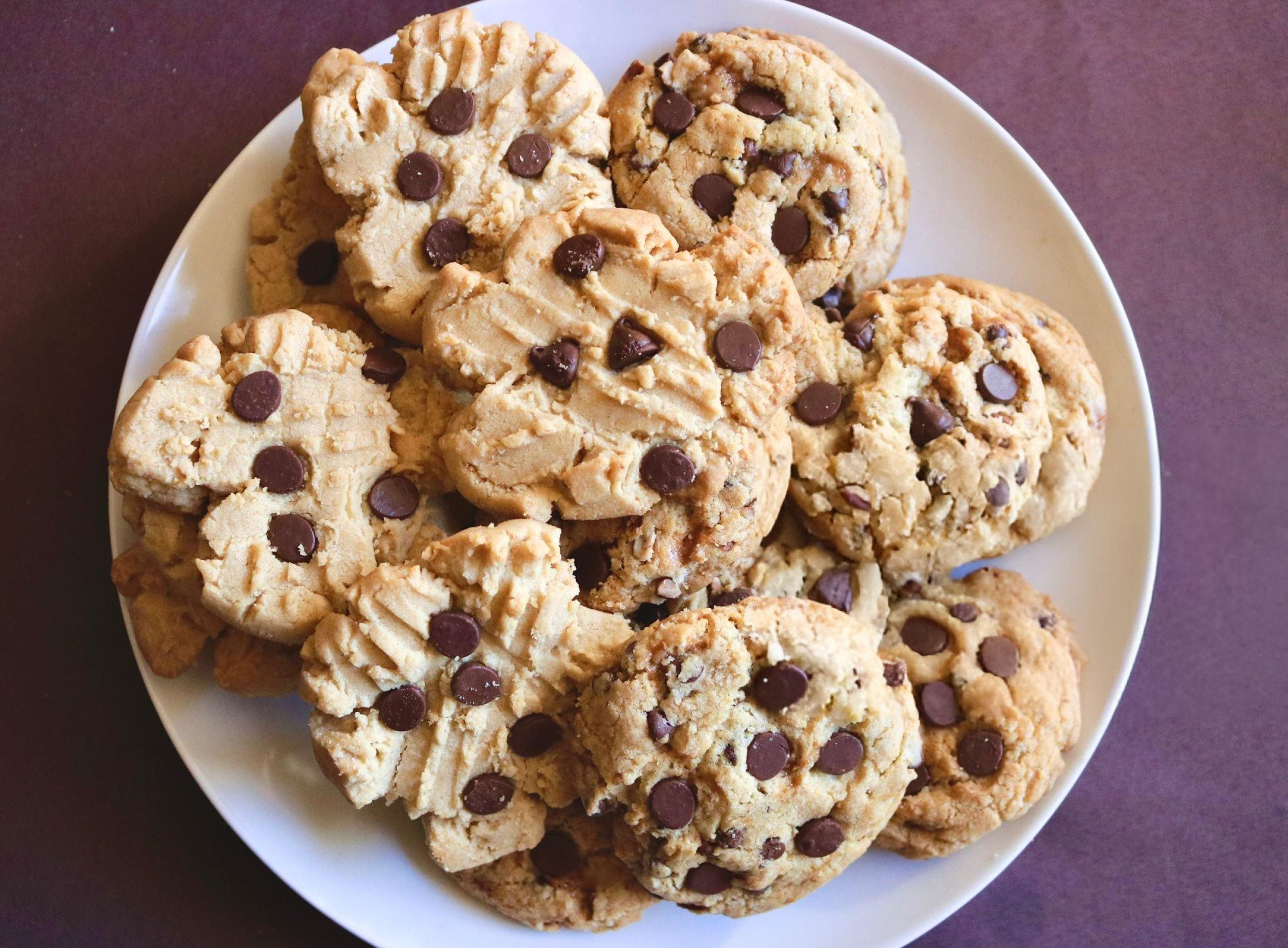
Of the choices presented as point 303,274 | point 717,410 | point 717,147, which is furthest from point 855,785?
point 303,274

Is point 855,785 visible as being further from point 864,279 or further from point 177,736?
point 177,736

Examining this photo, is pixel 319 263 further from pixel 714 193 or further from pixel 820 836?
pixel 820 836

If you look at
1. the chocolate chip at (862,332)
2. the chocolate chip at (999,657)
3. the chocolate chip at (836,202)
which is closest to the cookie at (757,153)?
the chocolate chip at (836,202)

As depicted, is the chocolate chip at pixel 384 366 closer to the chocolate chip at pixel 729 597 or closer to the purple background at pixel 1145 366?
the purple background at pixel 1145 366

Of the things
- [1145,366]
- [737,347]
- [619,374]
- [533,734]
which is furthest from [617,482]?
[1145,366]

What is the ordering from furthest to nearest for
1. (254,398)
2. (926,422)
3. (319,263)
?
(319,263), (926,422), (254,398)

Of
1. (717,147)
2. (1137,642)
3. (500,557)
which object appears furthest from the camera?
(1137,642)
